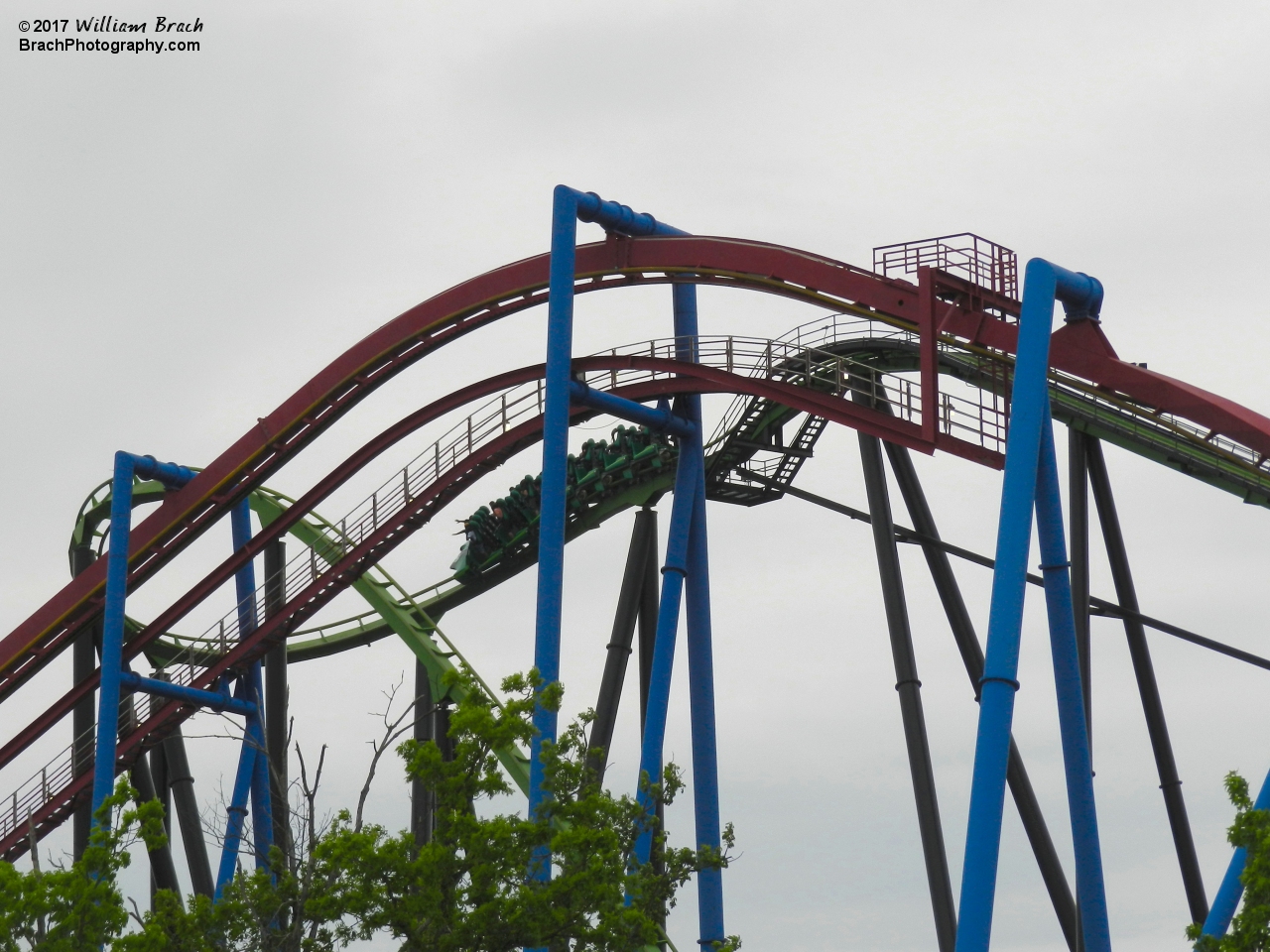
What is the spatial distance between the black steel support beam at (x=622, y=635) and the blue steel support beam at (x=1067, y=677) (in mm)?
5919

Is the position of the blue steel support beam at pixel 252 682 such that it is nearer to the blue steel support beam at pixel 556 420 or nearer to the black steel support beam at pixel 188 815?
the black steel support beam at pixel 188 815

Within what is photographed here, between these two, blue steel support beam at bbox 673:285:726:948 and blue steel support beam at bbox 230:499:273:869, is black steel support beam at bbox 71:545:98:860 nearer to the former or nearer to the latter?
blue steel support beam at bbox 230:499:273:869

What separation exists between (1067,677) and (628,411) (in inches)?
181

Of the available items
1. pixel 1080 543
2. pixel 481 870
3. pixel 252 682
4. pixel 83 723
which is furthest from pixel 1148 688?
pixel 83 723

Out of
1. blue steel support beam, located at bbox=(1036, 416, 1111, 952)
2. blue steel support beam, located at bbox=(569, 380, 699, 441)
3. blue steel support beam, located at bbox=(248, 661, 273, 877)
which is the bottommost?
blue steel support beam, located at bbox=(1036, 416, 1111, 952)

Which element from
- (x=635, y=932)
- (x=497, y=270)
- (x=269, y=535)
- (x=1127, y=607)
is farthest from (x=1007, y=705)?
(x=269, y=535)

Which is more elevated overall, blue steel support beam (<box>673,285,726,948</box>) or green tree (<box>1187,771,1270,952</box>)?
blue steel support beam (<box>673,285,726,948</box>)

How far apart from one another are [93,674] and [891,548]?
8.44 meters

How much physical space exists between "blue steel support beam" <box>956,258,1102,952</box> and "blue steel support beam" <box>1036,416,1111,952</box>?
0.77 metres

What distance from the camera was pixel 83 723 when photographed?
834 inches

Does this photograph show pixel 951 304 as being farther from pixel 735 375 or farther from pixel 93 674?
pixel 93 674

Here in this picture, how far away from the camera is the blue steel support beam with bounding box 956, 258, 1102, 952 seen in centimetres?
1221

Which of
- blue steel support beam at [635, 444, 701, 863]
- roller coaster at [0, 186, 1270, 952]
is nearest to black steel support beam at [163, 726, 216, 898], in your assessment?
roller coaster at [0, 186, 1270, 952]

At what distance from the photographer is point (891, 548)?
17703 millimetres
